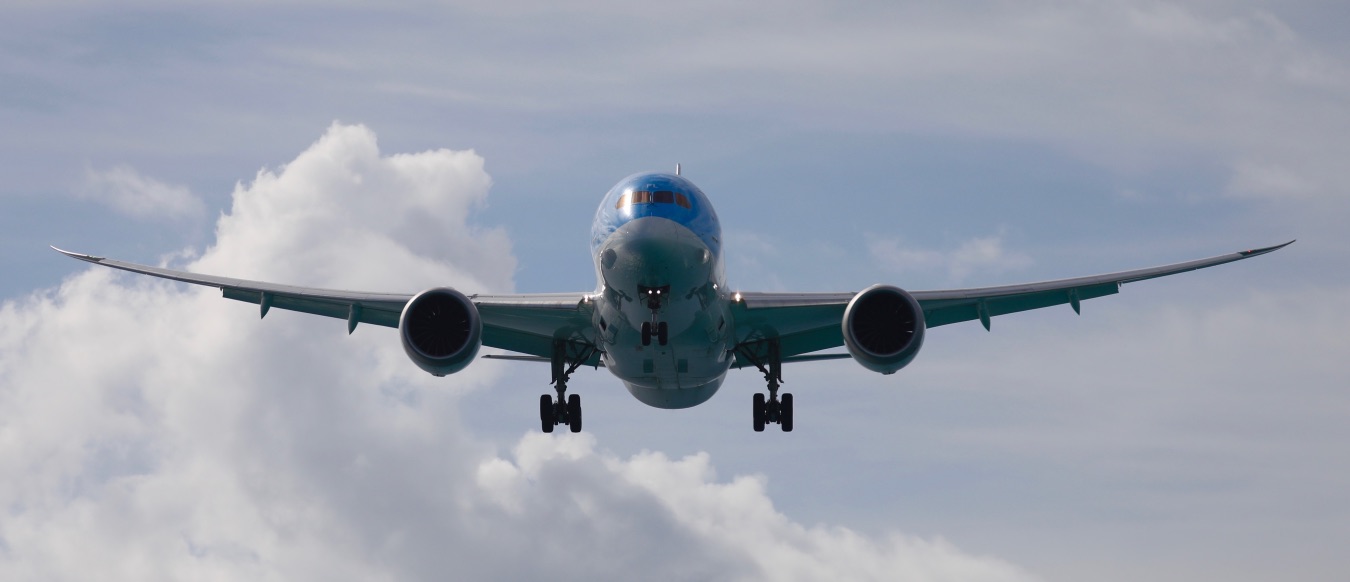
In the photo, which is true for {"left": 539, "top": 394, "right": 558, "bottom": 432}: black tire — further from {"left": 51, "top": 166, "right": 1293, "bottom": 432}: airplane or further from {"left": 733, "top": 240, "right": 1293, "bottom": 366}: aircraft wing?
{"left": 733, "top": 240, "right": 1293, "bottom": 366}: aircraft wing

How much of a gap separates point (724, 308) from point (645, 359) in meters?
2.18

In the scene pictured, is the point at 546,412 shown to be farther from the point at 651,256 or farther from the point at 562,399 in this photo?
the point at 651,256

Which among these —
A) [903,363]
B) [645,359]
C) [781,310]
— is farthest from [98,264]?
[903,363]

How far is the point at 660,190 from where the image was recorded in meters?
31.4

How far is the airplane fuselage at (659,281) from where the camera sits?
30.0 meters

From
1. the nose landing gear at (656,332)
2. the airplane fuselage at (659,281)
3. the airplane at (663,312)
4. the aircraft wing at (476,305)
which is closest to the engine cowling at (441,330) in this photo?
the airplane at (663,312)

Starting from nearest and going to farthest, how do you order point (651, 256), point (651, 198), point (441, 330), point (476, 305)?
1. point (651, 256)
2. point (651, 198)
3. point (441, 330)
4. point (476, 305)

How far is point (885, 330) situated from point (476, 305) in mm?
9316

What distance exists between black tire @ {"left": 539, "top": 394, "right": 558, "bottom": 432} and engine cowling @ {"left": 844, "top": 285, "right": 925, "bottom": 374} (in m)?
9.11

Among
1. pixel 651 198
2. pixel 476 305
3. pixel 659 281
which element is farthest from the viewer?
pixel 476 305

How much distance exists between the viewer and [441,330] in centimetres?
3241

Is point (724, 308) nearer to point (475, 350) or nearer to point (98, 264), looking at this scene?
point (475, 350)

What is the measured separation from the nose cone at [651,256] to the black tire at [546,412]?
26.2 feet

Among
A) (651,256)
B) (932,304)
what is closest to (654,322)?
(651,256)
